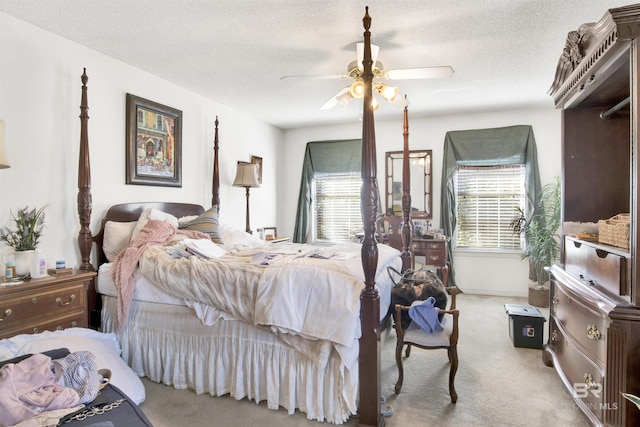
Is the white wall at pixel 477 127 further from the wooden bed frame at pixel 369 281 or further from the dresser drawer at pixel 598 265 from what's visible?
the wooden bed frame at pixel 369 281

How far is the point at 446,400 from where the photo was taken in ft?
7.53

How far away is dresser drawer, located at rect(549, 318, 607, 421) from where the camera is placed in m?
1.82

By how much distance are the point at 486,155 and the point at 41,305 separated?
521 centimetres

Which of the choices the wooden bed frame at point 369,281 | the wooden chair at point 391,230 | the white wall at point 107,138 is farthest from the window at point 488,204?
the wooden bed frame at point 369,281

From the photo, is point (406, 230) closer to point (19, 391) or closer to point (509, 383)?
point (509, 383)

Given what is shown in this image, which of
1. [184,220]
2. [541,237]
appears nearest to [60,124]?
[184,220]

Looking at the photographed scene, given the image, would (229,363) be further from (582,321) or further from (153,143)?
(153,143)

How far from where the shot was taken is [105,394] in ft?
5.40

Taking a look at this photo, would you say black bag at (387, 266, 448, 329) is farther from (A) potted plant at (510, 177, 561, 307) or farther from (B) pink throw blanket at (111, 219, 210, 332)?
(A) potted plant at (510, 177, 561, 307)

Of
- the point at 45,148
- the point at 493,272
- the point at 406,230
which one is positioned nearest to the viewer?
the point at 45,148

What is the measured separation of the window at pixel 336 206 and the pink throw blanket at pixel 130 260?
325cm

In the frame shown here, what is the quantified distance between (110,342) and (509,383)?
2881 millimetres

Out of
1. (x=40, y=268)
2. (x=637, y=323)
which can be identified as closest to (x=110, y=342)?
(x=40, y=268)

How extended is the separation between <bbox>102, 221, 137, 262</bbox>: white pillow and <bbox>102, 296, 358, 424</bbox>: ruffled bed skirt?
41cm
